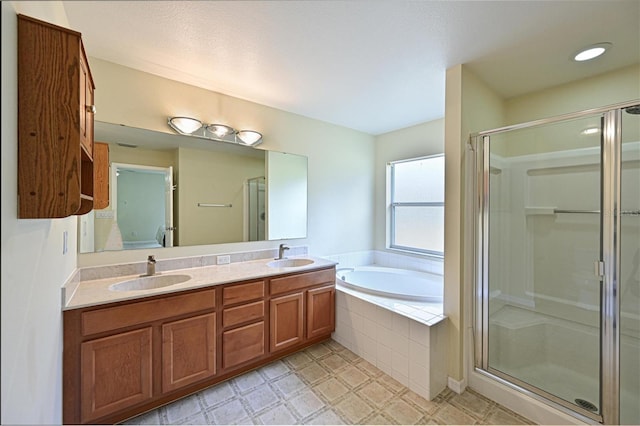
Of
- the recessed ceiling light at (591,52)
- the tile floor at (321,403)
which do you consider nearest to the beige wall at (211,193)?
the tile floor at (321,403)

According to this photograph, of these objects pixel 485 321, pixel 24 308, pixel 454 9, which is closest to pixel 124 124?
pixel 24 308

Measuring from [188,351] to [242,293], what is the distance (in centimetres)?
51

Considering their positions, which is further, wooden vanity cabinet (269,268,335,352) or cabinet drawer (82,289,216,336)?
wooden vanity cabinet (269,268,335,352)

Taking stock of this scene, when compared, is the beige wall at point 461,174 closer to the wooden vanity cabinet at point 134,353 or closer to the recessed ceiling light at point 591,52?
the recessed ceiling light at point 591,52

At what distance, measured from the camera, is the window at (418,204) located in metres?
3.22

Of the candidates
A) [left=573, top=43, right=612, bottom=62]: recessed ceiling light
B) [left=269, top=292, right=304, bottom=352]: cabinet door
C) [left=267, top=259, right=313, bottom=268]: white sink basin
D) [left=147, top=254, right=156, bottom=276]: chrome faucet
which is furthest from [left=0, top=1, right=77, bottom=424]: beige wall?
[left=573, top=43, right=612, bottom=62]: recessed ceiling light

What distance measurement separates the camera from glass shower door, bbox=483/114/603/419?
71.0 inches

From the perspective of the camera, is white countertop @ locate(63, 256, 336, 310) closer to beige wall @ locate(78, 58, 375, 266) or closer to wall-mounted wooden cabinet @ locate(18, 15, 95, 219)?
beige wall @ locate(78, 58, 375, 266)

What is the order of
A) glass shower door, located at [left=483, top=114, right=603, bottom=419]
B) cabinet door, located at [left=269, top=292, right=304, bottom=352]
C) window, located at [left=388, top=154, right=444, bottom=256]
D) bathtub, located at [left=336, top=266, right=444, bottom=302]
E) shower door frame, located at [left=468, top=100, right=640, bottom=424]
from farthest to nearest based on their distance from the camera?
window, located at [left=388, top=154, right=444, bottom=256] → bathtub, located at [left=336, top=266, right=444, bottom=302] → cabinet door, located at [left=269, top=292, right=304, bottom=352] → glass shower door, located at [left=483, top=114, right=603, bottom=419] → shower door frame, located at [left=468, top=100, right=640, bottom=424]

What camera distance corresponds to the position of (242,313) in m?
2.05

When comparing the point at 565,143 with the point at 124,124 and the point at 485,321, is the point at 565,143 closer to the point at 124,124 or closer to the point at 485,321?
the point at 485,321

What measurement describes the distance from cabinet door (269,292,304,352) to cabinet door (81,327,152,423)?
35.0 inches

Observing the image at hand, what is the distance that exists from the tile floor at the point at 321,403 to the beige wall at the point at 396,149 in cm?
200

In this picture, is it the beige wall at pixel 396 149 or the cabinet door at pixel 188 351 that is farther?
the beige wall at pixel 396 149
